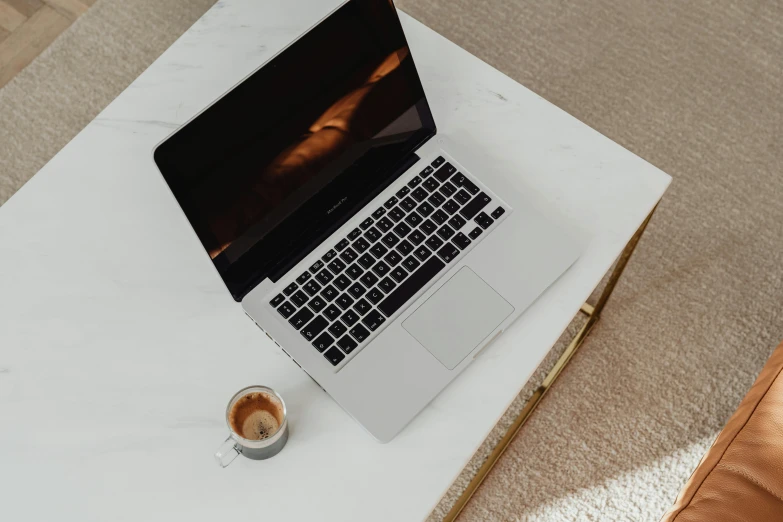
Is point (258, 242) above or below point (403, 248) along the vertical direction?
above

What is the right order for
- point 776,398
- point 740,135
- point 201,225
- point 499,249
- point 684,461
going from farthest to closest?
point 740,135 → point 684,461 → point 776,398 → point 499,249 → point 201,225

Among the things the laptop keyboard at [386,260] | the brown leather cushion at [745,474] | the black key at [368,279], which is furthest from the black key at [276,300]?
the brown leather cushion at [745,474]

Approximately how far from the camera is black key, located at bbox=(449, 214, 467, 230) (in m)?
0.91

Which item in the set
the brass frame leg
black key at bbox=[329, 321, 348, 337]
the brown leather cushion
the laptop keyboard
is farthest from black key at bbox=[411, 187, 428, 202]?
the brown leather cushion

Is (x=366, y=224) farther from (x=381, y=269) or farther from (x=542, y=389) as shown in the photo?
(x=542, y=389)

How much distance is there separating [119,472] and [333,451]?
0.85 feet

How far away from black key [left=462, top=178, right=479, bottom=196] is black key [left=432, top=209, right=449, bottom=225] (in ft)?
0.16

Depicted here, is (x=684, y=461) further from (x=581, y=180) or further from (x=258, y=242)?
(x=258, y=242)

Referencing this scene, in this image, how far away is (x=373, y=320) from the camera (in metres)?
0.86

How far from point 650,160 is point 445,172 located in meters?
0.90

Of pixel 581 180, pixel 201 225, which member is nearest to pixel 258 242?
pixel 201 225

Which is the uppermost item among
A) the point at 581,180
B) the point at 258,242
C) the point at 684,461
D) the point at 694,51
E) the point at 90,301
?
the point at 90,301

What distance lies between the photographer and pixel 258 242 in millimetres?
855

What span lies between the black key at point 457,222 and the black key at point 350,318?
18 cm
